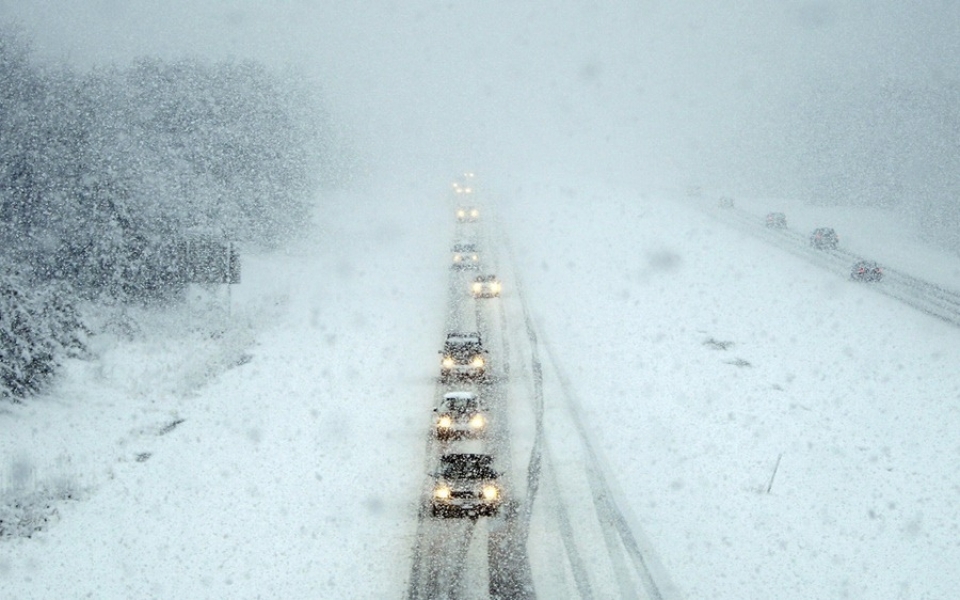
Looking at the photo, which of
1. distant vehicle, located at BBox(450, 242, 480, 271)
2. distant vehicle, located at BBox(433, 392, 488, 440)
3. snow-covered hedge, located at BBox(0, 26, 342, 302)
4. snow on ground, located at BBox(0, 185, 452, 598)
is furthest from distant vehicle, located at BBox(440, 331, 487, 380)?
distant vehicle, located at BBox(450, 242, 480, 271)

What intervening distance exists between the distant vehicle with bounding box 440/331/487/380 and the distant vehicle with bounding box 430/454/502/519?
8264mm

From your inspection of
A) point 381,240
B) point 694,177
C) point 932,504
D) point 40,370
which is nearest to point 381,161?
point 694,177

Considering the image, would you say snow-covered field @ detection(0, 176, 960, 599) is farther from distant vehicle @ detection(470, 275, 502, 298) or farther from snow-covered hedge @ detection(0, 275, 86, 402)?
distant vehicle @ detection(470, 275, 502, 298)

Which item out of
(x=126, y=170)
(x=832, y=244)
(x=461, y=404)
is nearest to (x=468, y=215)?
(x=832, y=244)

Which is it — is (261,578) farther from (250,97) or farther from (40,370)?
(250,97)

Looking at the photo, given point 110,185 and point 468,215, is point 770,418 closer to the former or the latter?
point 110,185

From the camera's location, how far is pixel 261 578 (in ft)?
44.7

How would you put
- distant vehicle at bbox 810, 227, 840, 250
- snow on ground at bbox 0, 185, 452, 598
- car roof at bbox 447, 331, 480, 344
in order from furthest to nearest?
distant vehicle at bbox 810, 227, 840, 250 < car roof at bbox 447, 331, 480, 344 < snow on ground at bbox 0, 185, 452, 598

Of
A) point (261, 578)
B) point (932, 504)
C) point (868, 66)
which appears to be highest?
point (868, 66)

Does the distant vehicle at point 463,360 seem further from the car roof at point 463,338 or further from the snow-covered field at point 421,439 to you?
the snow-covered field at point 421,439

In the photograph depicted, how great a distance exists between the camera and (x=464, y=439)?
1858cm

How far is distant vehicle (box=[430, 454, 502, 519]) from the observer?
14.9m

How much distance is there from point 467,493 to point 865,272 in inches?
1295

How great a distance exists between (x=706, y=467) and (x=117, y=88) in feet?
129
